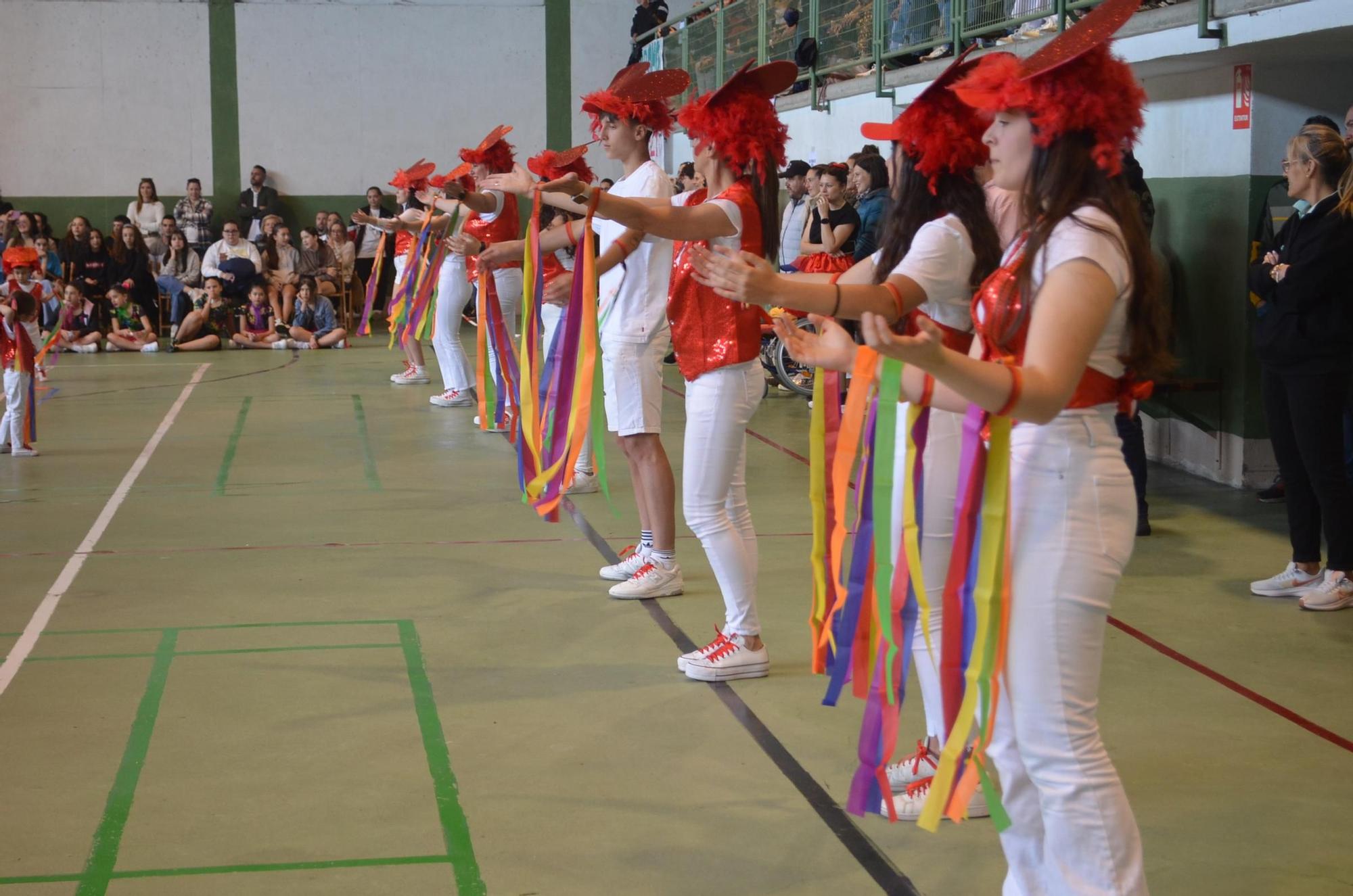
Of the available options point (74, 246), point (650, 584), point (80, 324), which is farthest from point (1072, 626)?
point (74, 246)

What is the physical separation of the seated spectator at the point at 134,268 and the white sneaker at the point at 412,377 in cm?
561

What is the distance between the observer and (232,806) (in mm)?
3521

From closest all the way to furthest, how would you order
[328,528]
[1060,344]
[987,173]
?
[1060,344], [987,173], [328,528]

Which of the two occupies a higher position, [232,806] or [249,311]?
[249,311]

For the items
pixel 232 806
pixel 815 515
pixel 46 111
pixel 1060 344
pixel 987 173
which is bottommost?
pixel 232 806

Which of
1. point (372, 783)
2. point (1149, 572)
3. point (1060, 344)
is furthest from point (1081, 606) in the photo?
point (1149, 572)

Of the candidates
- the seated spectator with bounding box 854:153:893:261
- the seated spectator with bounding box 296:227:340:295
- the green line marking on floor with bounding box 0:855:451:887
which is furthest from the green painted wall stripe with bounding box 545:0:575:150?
the green line marking on floor with bounding box 0:855:451:887

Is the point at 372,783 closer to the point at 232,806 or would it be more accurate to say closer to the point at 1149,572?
the point at 232,806

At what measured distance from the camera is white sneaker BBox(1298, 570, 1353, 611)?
5.24 metres

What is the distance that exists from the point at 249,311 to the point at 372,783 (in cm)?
1319

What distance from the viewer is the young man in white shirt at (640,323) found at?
5082 millimetres

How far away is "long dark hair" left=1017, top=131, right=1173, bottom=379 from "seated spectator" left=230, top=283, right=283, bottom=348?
46.1ft

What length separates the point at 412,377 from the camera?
1207 centimetres

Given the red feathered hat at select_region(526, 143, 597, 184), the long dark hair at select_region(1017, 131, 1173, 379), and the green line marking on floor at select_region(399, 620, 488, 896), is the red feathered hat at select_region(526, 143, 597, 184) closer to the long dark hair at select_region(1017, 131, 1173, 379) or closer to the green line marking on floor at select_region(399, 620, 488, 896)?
the green line marking on floor at select_region(399, 620, 488, 896)
